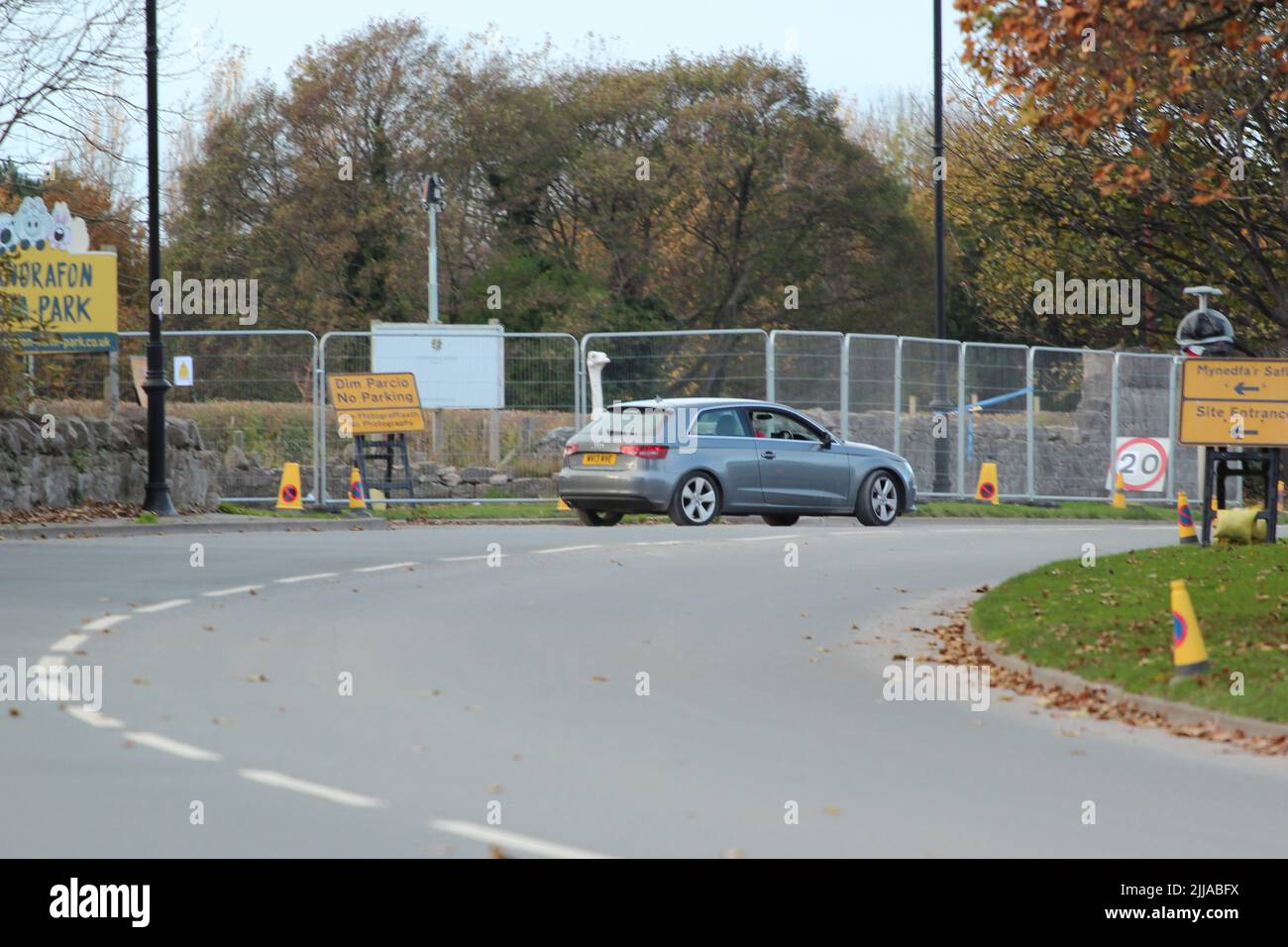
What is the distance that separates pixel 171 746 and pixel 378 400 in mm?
20293

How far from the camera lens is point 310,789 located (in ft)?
26.0

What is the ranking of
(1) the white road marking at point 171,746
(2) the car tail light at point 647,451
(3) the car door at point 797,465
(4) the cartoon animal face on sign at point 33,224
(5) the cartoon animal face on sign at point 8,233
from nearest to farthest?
1. (1) the white road marking at point 171,746
2. (2) the car tail light at point 647,451
3. (3) the car door at point 797,465
4. (5) the cartoon animal face on sign at point 8,233
5. (4) the cartoon animal face on sign at point 33,224

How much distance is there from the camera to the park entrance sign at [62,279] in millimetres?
27516

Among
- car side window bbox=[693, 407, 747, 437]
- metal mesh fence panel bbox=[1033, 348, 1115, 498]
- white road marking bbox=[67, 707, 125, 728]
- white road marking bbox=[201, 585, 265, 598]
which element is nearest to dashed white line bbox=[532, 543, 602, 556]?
car side window bbox=[693, 407, 747, 437]

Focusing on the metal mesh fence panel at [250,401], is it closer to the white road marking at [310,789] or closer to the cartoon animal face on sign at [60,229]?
the cartoon animal face on sign at [60,229]

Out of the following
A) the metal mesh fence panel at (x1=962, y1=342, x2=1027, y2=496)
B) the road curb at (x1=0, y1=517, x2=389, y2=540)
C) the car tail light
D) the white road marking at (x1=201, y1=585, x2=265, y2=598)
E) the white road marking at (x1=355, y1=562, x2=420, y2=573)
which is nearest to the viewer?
the white road marking at (x1=201, y1=585, x2=265, y2=598)

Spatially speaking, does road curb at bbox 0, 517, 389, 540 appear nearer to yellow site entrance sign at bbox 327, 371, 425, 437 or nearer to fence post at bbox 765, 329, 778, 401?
yellow site entrance sign at bbox 327, 371, 425, 437

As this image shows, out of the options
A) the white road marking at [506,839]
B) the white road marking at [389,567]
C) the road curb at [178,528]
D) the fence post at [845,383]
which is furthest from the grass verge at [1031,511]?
the white road marking at [506,839]

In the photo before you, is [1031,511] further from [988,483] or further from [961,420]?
[961,420]

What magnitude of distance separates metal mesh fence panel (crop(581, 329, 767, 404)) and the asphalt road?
13.6 metres

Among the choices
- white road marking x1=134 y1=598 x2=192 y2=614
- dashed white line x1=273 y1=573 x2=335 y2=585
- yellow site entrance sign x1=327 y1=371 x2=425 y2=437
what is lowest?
white road marking x1=134 y1=598 x2=192 y2=614

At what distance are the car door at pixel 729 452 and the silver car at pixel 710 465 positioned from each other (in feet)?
0.04

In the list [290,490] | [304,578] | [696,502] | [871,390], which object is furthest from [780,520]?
[304,578]

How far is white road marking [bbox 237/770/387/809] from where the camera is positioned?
25.1 ft
